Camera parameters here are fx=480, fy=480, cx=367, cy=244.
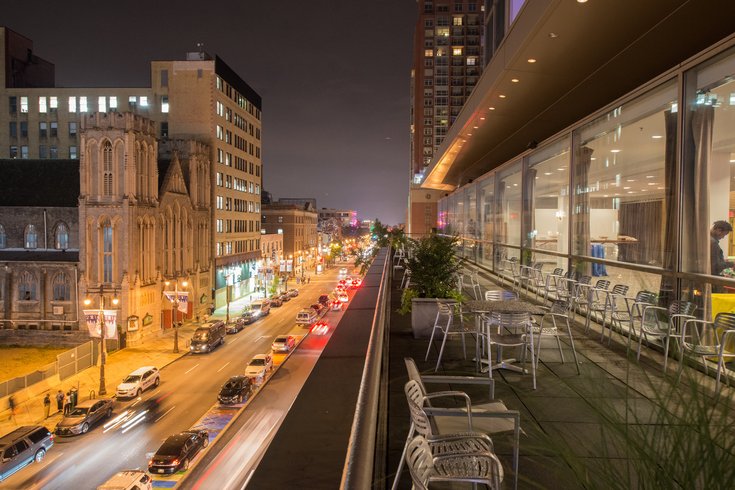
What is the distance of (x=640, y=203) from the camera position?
8828 millimetres

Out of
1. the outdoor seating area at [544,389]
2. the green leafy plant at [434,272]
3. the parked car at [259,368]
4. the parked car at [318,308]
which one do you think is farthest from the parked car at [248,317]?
the green leafy plant at [434,272]

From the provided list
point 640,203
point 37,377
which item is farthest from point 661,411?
point 37,377

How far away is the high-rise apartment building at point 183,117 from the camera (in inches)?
1997

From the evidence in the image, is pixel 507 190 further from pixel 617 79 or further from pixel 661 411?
pixel 661 411

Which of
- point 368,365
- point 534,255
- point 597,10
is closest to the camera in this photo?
point 368,365

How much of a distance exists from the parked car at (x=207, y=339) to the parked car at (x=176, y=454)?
56.0 feet

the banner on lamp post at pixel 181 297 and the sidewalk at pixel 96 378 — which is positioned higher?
the banner on lamp post at pixel 181 297

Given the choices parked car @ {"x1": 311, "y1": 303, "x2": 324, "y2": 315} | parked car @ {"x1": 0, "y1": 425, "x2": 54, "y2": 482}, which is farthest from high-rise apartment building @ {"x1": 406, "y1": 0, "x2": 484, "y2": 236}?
parked car @ {"x1": 0, "y1": 425, "x2": 54, "y2": 482}

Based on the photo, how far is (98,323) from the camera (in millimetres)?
28297

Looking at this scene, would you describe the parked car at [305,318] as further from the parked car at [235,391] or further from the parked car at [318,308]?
the parked car at [235,391]

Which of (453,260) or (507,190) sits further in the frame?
(507,190)

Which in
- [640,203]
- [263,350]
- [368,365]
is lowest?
[263,350]

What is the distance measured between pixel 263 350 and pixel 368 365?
34.2 metres

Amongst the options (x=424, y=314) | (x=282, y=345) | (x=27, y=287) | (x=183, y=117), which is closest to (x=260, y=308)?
(x=282, y=345)
